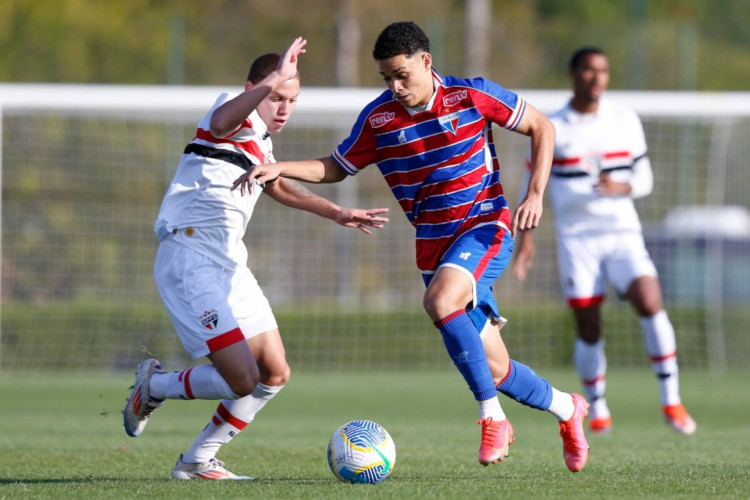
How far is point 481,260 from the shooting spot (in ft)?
19.0

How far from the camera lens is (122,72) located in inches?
803

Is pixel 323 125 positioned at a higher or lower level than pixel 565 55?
lower

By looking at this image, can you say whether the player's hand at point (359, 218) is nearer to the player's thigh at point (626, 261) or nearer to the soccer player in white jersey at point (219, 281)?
the soccer player in white jersey at point (219, 281)

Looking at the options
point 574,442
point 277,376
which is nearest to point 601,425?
point 574,442

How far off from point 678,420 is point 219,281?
436 cm

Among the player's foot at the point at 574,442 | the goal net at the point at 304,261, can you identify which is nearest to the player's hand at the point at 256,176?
the player's foot at the point at 574,442

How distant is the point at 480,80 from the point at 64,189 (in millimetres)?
12641

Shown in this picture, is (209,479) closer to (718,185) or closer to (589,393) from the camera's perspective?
(589,393)

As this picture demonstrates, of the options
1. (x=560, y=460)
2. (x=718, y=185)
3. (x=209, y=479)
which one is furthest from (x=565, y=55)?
(x=209, y=479)

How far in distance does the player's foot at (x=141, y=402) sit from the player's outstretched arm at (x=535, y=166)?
2045 millimetres

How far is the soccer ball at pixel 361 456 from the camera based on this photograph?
5.50 meters

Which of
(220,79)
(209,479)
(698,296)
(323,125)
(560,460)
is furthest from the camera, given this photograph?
(220,79)

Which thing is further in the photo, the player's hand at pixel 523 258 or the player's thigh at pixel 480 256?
the player's hand at pixel 523 258

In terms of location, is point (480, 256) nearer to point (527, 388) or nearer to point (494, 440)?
point (527, 388)
